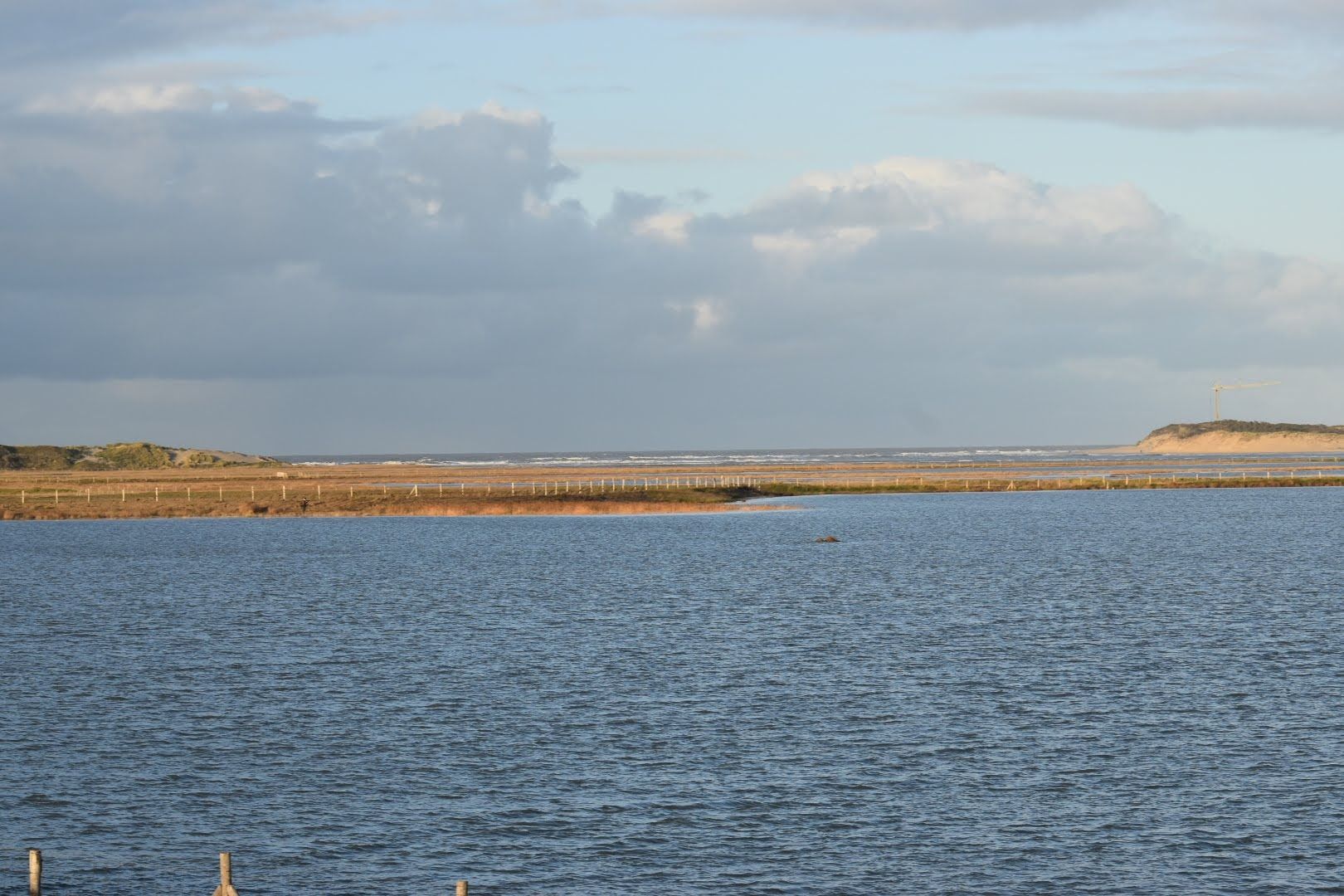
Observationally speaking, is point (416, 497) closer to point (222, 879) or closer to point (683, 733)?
point (683, 733)

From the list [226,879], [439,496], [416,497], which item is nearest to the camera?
[226,879]

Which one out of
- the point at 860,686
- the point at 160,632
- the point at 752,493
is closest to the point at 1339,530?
the point at 752,493

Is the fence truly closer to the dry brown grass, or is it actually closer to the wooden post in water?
the wooden post in water

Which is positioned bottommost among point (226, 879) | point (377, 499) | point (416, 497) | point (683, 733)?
point (683, 733)

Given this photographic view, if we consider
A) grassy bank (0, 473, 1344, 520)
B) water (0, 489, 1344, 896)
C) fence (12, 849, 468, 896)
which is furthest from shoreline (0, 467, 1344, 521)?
fence (12, 849, 468, 896)

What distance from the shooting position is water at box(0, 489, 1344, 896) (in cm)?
2636

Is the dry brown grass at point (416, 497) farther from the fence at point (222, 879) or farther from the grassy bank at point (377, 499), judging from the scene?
the fence at point (222, 879)

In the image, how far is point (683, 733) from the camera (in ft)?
120

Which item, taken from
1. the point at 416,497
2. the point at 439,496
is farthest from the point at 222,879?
the point at 439,496

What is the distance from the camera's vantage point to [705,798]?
30344mm

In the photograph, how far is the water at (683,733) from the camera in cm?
2636

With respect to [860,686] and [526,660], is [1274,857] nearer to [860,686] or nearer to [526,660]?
[860,686]

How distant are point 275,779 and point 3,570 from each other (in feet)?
211

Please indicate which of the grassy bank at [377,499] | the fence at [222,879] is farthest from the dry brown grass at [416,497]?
the fence at [222,879]
